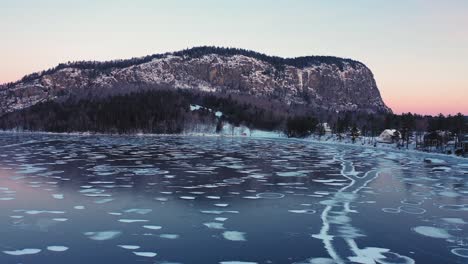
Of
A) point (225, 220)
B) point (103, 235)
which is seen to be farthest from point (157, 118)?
point (103, 235)

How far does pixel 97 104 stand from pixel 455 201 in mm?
168546

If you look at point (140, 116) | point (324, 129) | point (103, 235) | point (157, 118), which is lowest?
point (103, 235)

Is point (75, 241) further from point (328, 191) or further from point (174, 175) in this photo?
point (174, 175)

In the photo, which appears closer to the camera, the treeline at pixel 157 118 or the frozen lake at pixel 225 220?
the frozen lake at pixel 225 220

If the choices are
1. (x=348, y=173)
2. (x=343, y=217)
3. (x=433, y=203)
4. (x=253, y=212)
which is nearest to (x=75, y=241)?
(x=253, y=212)

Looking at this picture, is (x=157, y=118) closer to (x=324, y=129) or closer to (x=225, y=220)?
(x=324, y=129)

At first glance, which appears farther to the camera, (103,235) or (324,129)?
(324,129)

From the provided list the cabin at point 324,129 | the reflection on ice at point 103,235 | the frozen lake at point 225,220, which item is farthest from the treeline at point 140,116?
the reflection on ice at point 103,235

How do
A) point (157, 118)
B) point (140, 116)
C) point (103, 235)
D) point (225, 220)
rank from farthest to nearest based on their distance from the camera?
point (157, 118)
point (140, 116)
point (225, 220)
point (103, 235)

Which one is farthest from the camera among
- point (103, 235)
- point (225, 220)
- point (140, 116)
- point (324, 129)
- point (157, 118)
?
point (157, 118)

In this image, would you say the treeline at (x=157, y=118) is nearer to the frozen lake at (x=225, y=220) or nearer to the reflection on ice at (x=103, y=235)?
the frozen lake at (x=225, y=220)

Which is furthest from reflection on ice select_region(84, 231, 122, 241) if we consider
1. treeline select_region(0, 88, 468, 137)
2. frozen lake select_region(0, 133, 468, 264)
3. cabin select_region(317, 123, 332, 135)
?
treeline select_region(0, 88, 468, 137)

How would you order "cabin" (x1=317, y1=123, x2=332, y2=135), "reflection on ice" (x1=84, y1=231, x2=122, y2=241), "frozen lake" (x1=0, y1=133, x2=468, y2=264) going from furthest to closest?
"cabin" (x1=317, y1=123, x2=332, y2=135) < "reflection on ice" (x1=84, y1=231, x2=122, y2=241) < "frozen lake" (x1=0, y1=133, x2=468, y2=264)

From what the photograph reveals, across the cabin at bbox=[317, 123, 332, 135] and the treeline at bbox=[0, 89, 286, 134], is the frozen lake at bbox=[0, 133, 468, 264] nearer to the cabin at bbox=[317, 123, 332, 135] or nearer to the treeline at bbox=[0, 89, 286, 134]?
the cabin at bbox=[317, 123, 332, 135]
